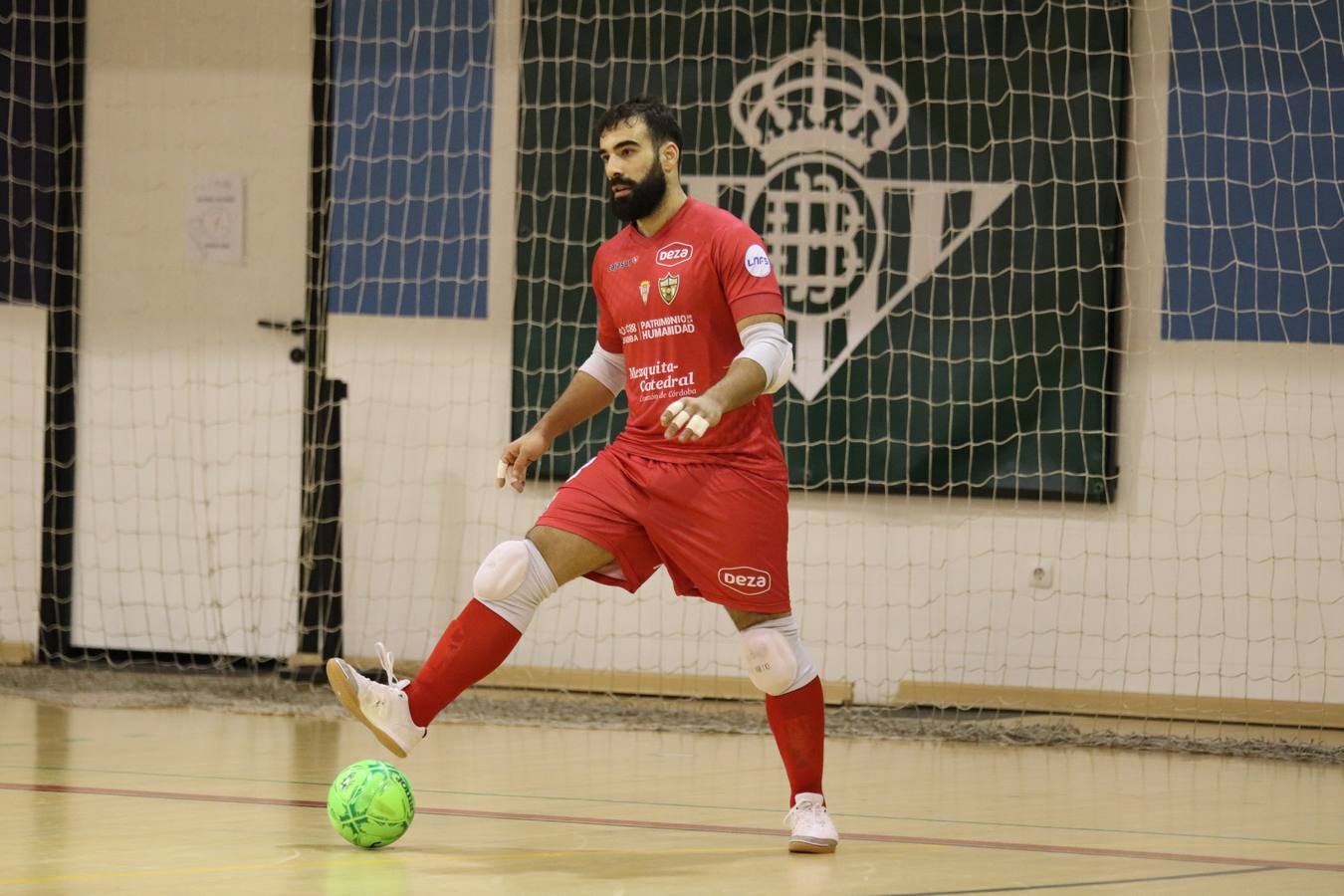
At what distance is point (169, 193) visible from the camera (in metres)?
8.55

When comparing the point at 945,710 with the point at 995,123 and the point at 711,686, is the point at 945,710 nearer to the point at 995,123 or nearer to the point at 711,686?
the point at 711,686

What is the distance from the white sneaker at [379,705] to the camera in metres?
4.18

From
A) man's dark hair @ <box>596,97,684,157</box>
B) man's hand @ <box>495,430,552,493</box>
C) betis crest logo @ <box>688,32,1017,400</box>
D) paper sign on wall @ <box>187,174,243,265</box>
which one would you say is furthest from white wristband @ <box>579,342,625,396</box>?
paper sign on wall @ <box>187,174,243,265</box>

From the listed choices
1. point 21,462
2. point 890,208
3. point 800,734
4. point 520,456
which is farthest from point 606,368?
point 21,462

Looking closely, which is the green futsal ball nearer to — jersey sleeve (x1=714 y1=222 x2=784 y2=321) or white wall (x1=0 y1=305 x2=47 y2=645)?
jersey sleeve (x1=714 y1=222 x2=784 y2=321)

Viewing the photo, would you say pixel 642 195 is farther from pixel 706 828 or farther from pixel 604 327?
pixel 706 828

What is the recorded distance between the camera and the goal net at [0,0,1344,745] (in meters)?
7.58

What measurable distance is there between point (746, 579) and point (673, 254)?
803mm

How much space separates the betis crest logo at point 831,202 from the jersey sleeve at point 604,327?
3086mm

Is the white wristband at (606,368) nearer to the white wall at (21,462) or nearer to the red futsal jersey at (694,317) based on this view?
the red futsal jersey at (694,317)

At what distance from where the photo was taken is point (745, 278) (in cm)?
436

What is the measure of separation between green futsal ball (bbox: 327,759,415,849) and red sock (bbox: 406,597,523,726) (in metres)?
0.20

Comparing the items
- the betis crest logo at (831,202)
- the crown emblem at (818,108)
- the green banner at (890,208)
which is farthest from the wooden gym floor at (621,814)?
the crown emblem at (818,108)

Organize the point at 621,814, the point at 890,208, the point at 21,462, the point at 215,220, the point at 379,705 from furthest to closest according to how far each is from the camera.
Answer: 1. the point at 21,462
2. the point at 215,220
3. the point at 890,208
4. the point at 621,814
5. the point at 379,705
